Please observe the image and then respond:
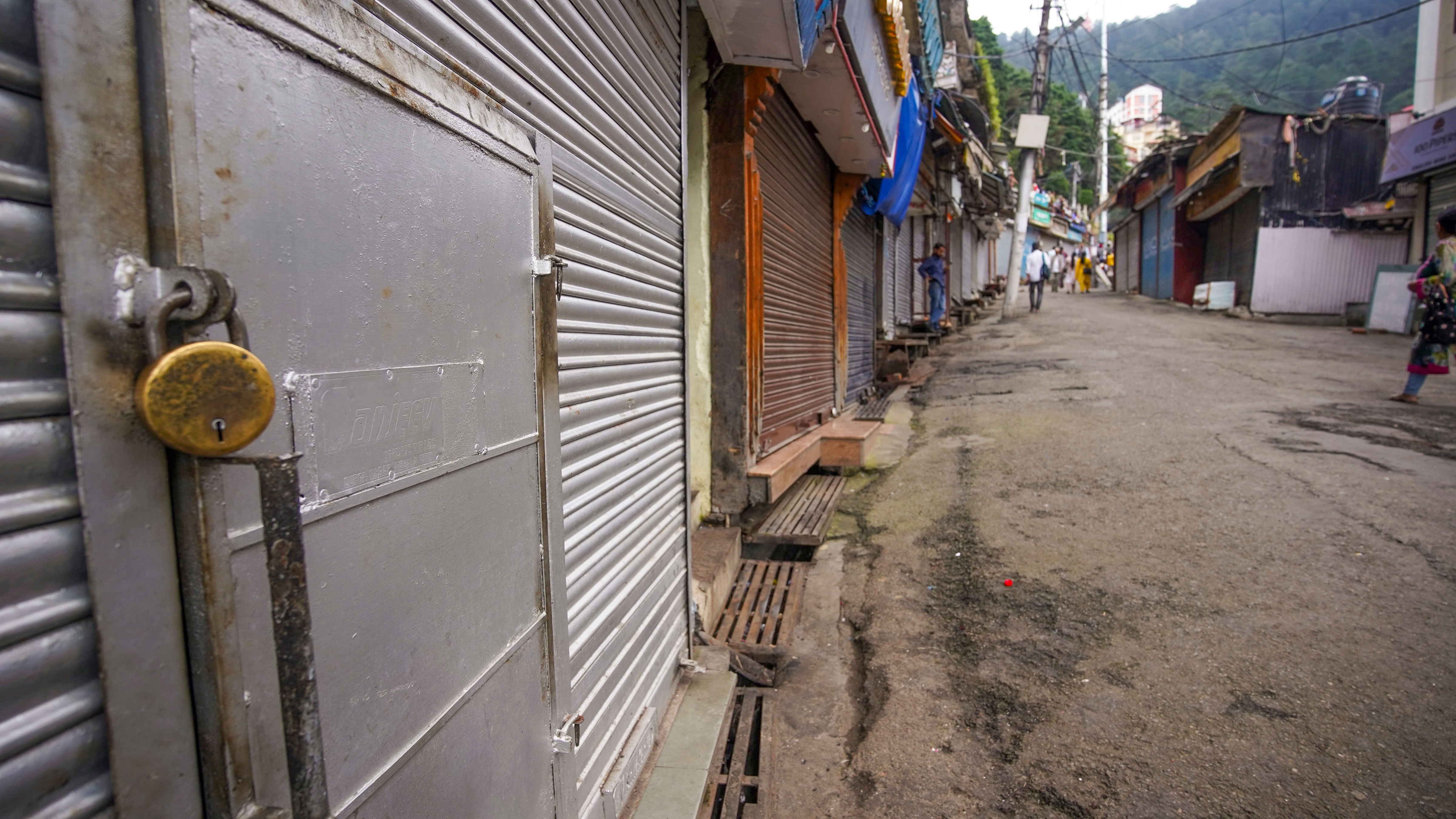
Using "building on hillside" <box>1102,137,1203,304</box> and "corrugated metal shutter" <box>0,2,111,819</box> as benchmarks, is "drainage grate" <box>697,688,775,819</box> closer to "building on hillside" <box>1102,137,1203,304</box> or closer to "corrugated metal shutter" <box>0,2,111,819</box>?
"corrugated metal shutter" <box>0,2,111,819</box>

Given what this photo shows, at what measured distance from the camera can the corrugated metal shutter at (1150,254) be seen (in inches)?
886

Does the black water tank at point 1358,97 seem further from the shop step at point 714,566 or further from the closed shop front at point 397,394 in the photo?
the closed shop front at point 397,394

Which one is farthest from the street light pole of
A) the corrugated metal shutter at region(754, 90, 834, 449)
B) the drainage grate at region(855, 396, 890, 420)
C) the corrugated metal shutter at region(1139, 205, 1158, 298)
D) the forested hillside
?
the corrugated metal shutter at region(754, 90, 834, 449)

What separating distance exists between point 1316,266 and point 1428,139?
3251mm

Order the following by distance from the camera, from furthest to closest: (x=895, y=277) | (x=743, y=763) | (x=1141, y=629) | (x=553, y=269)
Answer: (x=895, y=277) → (x=1141, y=629) → (x=743, y=763) → (x=553, y=269)

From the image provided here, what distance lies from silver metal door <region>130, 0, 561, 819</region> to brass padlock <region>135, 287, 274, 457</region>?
0.07m

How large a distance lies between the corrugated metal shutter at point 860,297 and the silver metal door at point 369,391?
698 cm

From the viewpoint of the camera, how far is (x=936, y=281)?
46.5 ft

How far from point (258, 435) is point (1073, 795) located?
9.07 ft

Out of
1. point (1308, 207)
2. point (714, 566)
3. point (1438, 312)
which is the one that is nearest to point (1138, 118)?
point (1308, 207)

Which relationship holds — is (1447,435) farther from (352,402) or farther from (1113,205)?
(1113,205)

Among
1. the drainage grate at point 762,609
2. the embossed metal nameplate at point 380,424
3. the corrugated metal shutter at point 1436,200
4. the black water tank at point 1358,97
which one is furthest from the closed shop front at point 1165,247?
the embossed metal nameplate at point 380,424

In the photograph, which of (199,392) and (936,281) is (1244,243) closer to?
(936,281)

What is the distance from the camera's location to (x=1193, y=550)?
4.22 metres
